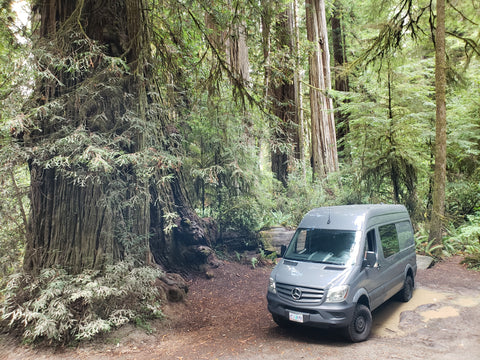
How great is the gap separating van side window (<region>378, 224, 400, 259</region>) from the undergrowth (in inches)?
188

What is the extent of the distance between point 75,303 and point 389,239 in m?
6.32

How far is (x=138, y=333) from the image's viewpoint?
590 cm

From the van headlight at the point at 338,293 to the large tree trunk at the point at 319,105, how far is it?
34.0 feet

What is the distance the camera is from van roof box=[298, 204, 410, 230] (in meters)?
6.16

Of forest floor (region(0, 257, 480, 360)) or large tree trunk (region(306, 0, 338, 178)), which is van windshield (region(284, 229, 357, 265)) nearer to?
forest floor (region(0, 257, 480, 360))

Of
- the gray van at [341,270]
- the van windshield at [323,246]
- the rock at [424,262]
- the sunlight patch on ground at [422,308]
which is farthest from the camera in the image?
the rock at [424,262]

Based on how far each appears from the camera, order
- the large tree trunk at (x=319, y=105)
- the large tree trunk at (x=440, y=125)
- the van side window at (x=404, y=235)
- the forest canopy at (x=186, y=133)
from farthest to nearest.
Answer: the large tree trunk at (x=319, y=105) < the large tree trunk at (x=440, y=125) < the van side window at (x=404, y=235) < the forest canopy at (x=186, y=133)

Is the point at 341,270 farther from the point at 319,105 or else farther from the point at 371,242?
the point at 319,105

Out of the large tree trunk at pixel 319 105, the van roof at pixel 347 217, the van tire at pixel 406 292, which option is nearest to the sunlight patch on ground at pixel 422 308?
the van tire at pixel 406 292

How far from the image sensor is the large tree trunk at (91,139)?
6.19 meters

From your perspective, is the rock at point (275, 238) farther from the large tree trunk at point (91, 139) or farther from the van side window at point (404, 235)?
the large tree trunk at point (91, 139)

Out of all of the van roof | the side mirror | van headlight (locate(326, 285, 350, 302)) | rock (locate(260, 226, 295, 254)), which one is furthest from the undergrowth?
rock (locate(260, 226, 295, 254))

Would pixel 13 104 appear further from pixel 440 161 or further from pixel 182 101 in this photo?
pixel 440 161

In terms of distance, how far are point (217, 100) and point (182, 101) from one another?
3.28 ft
